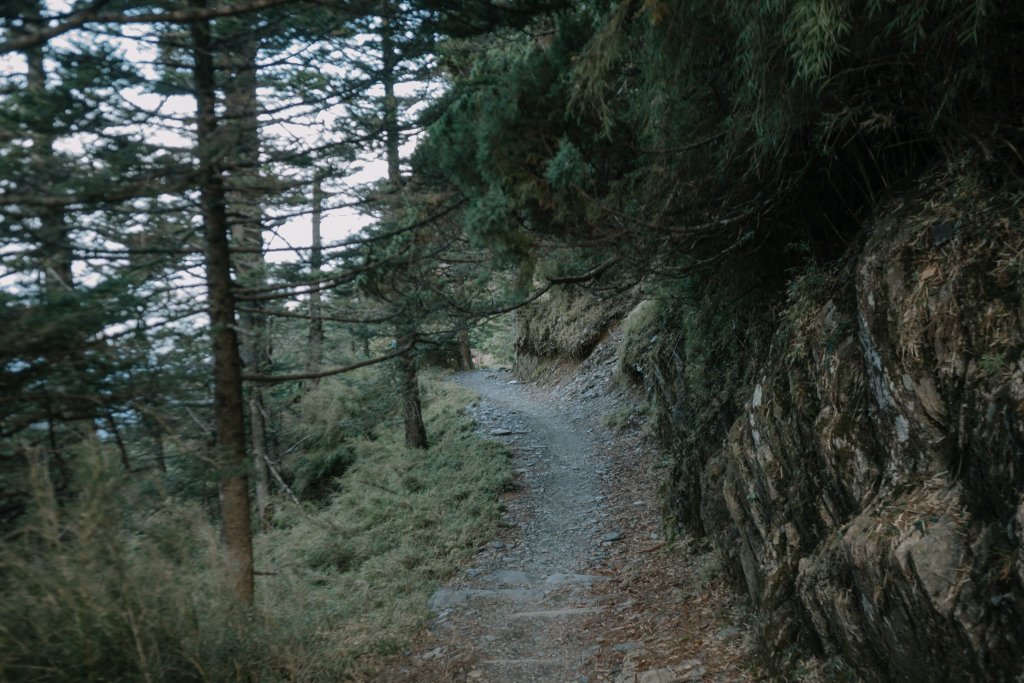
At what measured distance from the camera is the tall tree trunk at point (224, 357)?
5.75 meters

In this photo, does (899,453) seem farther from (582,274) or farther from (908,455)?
(582,274)

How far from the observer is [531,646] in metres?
6.55

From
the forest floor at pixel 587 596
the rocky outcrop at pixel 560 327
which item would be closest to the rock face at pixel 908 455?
the forest floor at pixel 587 596

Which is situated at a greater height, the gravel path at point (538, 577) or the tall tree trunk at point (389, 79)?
the tall tree trunk at point (389, 79)

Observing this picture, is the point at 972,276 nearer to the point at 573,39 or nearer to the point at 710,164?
the point at 710,164

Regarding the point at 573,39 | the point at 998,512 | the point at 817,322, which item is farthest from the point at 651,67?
the point at 998,512

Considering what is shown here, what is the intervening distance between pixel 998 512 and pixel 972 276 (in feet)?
4.05

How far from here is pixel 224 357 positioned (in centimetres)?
607

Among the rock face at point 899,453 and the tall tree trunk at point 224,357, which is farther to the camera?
the tall tree trunk at point 224,357

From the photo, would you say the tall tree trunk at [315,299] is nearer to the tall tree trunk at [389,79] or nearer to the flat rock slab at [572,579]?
the tall tree trunk at [389,79]

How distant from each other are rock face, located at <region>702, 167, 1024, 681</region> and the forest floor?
1.00 metres

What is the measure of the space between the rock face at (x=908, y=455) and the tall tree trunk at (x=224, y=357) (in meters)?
4.46

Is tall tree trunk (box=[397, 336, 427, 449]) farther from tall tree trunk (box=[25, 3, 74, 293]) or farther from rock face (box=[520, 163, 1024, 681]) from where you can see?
tall tree trunk (box=[25, 3, 74, 293])

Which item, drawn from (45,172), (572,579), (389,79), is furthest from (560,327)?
(45,172)
